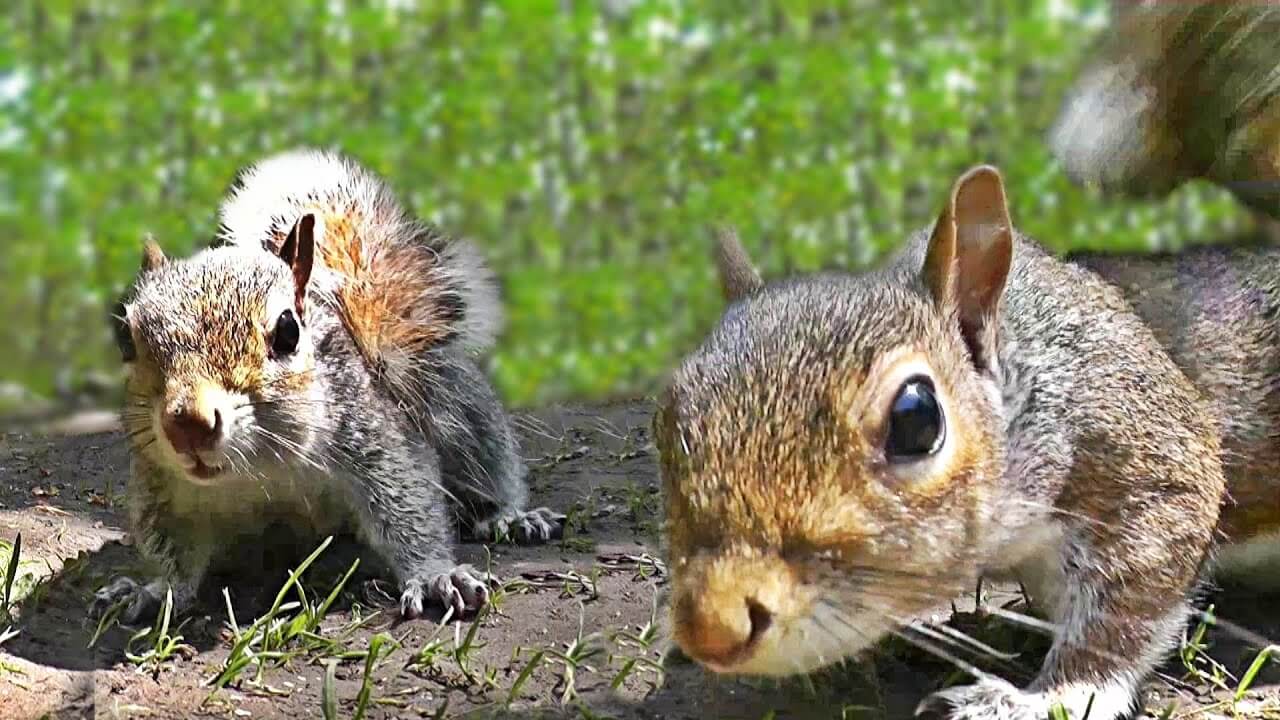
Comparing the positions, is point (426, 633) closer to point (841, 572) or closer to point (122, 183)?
point (841, 572)

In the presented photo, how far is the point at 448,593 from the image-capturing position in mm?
2773

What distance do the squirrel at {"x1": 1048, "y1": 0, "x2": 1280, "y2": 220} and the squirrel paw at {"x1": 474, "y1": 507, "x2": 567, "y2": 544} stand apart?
1.82 metres

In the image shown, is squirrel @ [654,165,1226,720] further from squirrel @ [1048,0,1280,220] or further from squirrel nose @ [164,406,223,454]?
squirrel @ [1048,0,1280,220]

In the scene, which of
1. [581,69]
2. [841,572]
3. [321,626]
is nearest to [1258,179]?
[841,572]

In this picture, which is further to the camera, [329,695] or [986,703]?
[329,695]

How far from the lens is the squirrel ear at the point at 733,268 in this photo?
2.18m

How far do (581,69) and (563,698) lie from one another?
19.1ft

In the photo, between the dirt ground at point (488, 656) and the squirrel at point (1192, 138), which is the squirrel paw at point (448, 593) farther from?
the squirrel at point (1192, 138)

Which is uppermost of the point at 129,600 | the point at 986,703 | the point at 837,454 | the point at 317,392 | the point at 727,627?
the point at 837,454

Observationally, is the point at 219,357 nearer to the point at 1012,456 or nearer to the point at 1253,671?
the point at 1012,456

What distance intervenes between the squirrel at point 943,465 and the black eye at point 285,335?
110 cm

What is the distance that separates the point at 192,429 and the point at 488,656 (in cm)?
74

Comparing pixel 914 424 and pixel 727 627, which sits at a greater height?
pixel 914 424

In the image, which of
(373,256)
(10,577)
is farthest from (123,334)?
(373,256)
